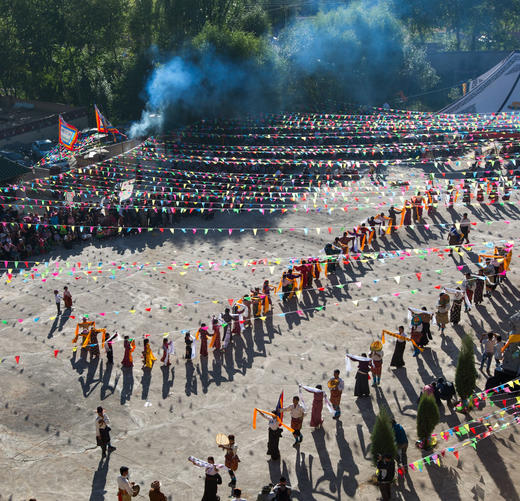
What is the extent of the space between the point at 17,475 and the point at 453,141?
25.8m

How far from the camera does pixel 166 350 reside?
51.7ft

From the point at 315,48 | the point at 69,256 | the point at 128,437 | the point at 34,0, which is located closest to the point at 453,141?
the point at 315,48

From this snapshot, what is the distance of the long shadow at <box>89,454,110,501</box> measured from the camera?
38.7 feet

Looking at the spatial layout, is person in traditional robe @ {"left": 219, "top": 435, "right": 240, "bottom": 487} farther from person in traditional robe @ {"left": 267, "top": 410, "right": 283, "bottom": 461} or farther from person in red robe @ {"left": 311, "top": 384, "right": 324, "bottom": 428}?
person in red robe @ {"left": 311, "top": 384, "right": 324, "bottom": 428}

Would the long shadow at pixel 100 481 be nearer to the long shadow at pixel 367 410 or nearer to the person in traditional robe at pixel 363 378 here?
the long shadow at pixel 367 410

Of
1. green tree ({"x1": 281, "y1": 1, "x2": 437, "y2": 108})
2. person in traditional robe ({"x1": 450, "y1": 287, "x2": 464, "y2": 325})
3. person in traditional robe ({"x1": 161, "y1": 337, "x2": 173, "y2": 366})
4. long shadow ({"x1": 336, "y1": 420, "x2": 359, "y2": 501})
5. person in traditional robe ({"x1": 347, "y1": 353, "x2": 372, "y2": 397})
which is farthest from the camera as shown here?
green tree ({"x1": 281, "y1": 1, "x2": 437, "y2": 108})

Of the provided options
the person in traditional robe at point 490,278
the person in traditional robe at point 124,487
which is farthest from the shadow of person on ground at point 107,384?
the person in traditional robe at point 490,278

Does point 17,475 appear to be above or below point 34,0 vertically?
below

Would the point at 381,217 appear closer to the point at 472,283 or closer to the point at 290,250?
the point at 290,250

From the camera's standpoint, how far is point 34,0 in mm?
44938

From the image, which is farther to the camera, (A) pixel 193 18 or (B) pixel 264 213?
(A) pixel 193 18

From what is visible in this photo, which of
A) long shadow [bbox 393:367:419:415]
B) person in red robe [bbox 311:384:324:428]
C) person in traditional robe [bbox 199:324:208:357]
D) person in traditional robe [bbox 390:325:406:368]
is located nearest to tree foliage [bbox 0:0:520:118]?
person in traditional robe [bbox 199:324:208:357]

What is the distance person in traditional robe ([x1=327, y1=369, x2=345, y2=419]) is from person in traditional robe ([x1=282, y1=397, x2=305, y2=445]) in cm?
110

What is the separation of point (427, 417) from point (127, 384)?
21.9ft
